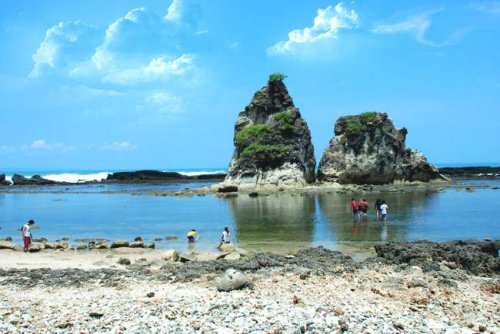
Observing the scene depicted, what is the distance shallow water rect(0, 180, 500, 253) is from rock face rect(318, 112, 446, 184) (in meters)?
23.7

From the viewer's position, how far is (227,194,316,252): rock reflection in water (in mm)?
26391

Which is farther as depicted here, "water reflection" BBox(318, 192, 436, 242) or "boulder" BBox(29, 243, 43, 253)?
"water reflection" BBox(318, 192, 436, 242)

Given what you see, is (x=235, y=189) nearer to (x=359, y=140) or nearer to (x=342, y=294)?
(x=359, y=140)

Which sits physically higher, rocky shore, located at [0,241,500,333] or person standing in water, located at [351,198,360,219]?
person standing in water, located at [351,198,360,219]

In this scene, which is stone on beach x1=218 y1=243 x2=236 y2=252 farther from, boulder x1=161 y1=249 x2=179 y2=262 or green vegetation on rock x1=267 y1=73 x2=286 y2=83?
green vegetation on rock x1=267 y1=73 x2=286 y2=83

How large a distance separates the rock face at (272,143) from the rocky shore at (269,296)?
50709mm

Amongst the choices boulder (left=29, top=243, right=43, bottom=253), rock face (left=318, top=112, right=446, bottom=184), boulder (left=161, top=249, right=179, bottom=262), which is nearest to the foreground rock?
boulder (left=161, top=249, right=179, bottom=262)

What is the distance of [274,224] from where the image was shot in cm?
3419

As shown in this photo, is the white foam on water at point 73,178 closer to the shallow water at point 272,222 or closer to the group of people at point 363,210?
the shallow water at point 272,222

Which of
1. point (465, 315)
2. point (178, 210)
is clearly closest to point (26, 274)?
point (465, 315)

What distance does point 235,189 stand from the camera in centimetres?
6900

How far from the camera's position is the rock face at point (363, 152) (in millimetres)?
76375

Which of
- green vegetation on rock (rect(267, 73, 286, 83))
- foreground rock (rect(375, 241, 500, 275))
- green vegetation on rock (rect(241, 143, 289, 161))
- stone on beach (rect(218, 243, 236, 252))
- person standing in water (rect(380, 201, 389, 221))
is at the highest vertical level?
green vegetation on rock (rect(267, 73, 286, 83))

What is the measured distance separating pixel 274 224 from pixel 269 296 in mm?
20440
